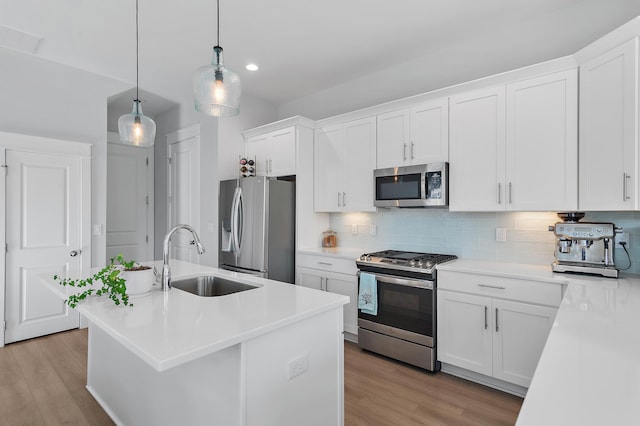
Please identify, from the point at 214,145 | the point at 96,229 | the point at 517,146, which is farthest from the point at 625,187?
the point at 96,229

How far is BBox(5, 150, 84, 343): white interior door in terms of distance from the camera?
3.36 m

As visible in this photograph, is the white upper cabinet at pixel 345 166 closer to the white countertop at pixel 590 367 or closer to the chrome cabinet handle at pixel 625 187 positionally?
the chrome cabinet handle at pixel 625 187

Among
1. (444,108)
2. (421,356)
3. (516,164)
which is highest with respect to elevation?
(444,108)

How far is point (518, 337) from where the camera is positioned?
2365 mm

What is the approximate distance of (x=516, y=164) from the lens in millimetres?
2582

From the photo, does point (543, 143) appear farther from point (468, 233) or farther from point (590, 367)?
point (590, 367)

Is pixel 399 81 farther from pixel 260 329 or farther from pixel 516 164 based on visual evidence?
pixel 260 329

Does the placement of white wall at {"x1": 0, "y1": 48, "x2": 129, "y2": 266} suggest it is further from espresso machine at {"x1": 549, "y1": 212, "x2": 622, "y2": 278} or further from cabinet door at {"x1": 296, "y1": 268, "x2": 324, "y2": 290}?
espresso machine at {"x1": 549, "y1": 212, "x2": 622, "y2": 278}

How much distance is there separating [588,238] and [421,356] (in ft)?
4.80

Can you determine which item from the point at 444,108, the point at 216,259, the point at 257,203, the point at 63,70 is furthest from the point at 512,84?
the point at 63,70

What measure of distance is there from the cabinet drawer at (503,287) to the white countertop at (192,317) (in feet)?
4.12

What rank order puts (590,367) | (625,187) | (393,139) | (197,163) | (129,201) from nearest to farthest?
(590,367) < (625,187) < (393,139) < (197,163) < (129,201)

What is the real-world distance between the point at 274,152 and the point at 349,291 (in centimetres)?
185

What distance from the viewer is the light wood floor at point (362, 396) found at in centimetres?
217
